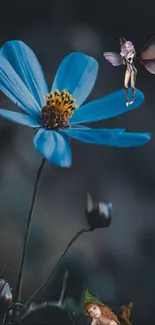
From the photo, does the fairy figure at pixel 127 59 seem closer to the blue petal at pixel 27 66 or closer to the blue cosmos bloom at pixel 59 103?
the blue cosmos bloom at pixel 59 103

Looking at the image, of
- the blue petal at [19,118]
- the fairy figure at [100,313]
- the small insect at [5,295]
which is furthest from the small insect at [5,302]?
→ the blue petal at [19,118]

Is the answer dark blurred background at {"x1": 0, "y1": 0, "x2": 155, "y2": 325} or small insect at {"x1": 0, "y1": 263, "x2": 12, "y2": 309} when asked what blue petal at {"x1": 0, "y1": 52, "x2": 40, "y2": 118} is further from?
small insect at {"x1": 0, "y1": 263, "x2": 12, "y2": 309}

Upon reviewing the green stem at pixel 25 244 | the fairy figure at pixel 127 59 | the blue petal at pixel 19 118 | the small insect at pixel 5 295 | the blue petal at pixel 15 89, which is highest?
the fairy figure at pixel 127 59

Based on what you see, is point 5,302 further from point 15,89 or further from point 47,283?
point 15,89

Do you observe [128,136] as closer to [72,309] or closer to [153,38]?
[153,38]

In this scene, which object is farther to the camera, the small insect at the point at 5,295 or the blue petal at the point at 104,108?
the blue petal at the point at 104,108

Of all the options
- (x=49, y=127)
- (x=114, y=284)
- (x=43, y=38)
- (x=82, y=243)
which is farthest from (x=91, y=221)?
(x=43, y=38)

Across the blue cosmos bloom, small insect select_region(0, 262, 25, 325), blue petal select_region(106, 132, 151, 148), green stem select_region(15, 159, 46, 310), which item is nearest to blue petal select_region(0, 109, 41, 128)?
the blue cosmos bloom

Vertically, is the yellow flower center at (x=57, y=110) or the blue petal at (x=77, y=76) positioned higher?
the blue petal at (x=77, y=76)
